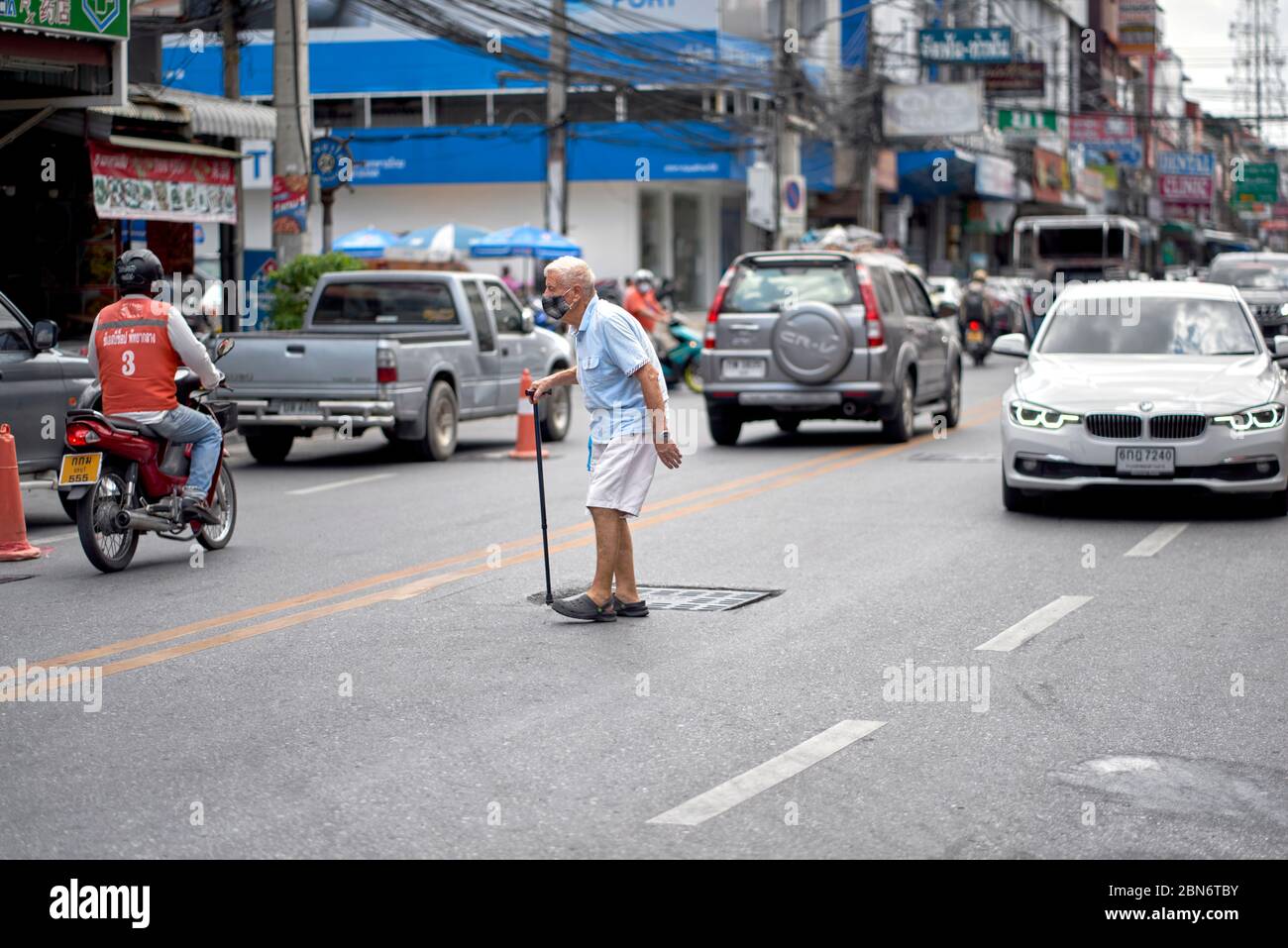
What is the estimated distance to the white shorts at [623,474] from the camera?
29.9 ft

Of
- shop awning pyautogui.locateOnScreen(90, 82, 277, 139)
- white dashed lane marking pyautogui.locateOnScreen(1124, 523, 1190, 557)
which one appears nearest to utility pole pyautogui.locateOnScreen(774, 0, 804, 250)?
shop awning pyautogui.locateOnScreen(90, 82, 277, 139)

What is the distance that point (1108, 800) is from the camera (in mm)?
5875

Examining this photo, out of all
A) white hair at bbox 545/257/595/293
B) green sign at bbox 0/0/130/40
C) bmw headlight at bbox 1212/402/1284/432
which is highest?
green sign at bbox 0/0/130/40

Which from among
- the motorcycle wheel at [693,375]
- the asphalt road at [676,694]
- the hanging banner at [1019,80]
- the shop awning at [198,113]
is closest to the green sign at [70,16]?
the shop awning at [198,113]

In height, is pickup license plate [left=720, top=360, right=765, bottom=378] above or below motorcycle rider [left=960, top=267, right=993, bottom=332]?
below

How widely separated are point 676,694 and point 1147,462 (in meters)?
6.17

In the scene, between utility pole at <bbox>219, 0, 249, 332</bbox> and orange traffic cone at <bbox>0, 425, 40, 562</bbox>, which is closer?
orange traffic cone at <bbox>0, 425, 40, 562</bbox>

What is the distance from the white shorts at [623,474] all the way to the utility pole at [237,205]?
15342 millimetres

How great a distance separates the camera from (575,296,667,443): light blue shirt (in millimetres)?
9094

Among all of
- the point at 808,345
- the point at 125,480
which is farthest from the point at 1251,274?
the point at 125,480

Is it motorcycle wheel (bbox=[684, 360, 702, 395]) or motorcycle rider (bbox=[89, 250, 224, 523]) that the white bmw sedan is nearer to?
motorcycle rider (bbox=[89, 250, 224, 523])

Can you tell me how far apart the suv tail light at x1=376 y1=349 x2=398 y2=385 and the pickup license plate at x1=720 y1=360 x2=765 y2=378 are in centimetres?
346

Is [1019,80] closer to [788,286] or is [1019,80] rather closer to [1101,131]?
[1101,131]

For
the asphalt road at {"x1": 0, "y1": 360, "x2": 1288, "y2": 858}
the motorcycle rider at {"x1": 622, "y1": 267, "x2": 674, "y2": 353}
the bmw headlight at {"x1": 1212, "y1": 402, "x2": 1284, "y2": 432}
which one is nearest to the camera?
the asphalt road at {"x1": 0, "y1": 360, "x2": 1288, "y2": 858}
